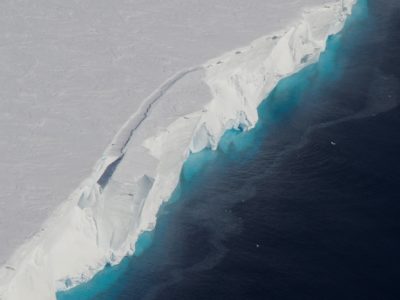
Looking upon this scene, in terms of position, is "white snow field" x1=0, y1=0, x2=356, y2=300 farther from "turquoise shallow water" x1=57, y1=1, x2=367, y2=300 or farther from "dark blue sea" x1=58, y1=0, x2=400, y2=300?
"dark blue sea" x1=58, y1=0, x2=400, y2=300

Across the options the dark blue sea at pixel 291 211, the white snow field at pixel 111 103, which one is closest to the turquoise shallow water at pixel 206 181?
the dark blue sea at pixel 291 211

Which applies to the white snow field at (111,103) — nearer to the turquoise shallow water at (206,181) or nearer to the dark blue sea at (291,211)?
the turquoise shallow water at (206,181)

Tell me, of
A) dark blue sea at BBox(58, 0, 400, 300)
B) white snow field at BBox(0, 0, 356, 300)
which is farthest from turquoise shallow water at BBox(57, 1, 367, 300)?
white snow field at BBox(0, 0, 356, 300)

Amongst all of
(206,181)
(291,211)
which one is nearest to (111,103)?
(206,181)

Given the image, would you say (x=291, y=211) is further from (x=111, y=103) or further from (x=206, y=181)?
(x=111, y=103)

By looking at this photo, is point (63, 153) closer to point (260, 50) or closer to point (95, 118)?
point (95, 118)

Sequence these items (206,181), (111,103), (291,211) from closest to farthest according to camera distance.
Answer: (291,211) → (206,181) → (111,103)
